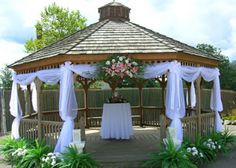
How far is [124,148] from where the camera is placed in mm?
9805

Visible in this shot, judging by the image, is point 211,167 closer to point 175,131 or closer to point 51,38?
point 175,131

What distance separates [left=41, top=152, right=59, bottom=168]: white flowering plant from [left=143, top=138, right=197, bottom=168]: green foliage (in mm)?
2049

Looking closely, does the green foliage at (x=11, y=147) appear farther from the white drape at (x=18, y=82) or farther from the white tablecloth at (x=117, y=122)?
the white tablecloth at (x=117, y=122)

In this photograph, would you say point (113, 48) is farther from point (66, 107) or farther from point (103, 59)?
point (66, 107)

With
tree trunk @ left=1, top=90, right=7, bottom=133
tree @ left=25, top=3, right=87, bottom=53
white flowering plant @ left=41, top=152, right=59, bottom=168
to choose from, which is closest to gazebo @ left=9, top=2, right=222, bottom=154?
white flowering plant @ left=41, top=152, right=59, bottom=168

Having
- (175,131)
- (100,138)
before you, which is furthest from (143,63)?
(100,138)

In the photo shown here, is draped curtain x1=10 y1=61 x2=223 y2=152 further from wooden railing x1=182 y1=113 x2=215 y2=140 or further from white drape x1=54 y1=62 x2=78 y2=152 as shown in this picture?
wooden railing x1=182 y1=113 x2=215 y2=140

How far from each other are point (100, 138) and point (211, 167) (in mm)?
4240

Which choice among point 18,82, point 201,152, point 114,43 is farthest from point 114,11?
point 201,152

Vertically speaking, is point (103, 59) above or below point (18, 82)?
Answer: above

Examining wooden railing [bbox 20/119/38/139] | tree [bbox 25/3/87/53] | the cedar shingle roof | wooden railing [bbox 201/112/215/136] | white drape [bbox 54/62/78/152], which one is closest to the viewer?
white drape [bbox 54/62/78/152]

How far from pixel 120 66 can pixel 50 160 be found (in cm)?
276

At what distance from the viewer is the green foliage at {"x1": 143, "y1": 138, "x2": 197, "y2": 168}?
25.7 feet

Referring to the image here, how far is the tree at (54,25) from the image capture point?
75.4 ft
